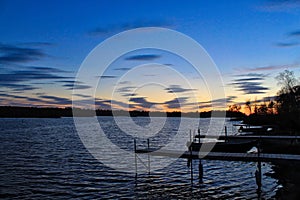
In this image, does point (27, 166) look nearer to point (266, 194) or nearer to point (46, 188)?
point (46, 188)

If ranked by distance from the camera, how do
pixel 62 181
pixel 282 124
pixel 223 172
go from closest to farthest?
pixel 62 181 → pixel 223 172 → pixel 282 124

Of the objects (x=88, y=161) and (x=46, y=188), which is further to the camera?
(x=88, y=161)

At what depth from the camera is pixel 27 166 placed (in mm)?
32438

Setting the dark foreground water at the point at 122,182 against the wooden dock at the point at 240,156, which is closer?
the wooden dock at the point at 240,156

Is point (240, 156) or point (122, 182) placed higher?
point (240, 156)

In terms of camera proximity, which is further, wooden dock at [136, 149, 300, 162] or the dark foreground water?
the dark foreground water

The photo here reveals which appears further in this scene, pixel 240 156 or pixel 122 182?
pixel 122 182

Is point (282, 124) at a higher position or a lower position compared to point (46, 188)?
higher

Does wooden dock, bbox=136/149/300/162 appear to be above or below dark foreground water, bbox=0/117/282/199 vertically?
above

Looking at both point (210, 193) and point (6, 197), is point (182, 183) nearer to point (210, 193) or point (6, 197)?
point (210, 193)

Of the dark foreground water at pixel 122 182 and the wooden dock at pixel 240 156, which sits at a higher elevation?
the wooden dock at pixel 240 156

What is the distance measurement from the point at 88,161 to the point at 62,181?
10.6 m

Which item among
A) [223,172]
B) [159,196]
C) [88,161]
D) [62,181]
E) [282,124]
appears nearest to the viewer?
[159,196]

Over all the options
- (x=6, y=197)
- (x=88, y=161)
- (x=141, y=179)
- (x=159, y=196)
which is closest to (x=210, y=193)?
(x=159, y=196)
